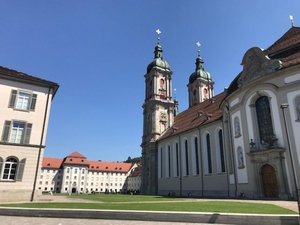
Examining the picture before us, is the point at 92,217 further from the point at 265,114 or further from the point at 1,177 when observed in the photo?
the point at 265,114

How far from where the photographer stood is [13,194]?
21.6m

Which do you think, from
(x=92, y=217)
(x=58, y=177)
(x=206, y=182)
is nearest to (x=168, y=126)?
(x=206, y=182)

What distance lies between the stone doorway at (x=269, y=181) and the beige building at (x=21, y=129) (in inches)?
842

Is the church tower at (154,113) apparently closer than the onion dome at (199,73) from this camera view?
Yes

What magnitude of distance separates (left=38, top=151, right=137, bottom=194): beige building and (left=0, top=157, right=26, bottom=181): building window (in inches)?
3218

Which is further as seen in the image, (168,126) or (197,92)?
(197,92)

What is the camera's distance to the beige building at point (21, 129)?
2200cm

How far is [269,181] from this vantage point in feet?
80.7

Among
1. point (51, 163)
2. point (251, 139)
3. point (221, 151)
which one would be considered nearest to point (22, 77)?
point (251, 139)

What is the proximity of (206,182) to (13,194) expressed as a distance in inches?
994

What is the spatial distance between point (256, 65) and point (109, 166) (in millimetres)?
101041

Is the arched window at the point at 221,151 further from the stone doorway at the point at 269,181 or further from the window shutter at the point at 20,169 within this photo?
the window shutter at the point at 20,169

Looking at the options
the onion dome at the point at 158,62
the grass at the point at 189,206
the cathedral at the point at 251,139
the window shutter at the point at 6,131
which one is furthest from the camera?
the onion dome at the point at 158,62

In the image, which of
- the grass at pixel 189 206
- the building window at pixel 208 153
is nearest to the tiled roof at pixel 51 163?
the building window at pixel 208 153
